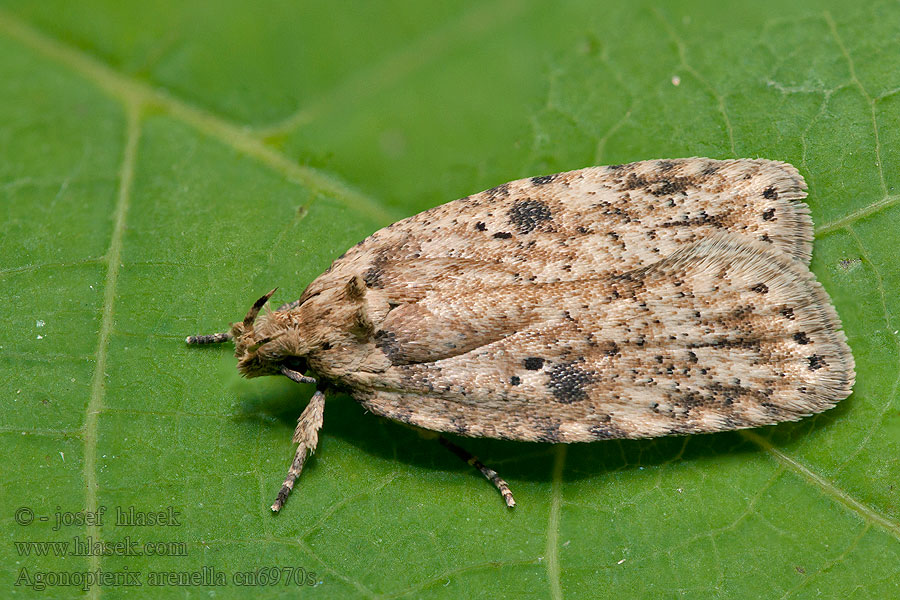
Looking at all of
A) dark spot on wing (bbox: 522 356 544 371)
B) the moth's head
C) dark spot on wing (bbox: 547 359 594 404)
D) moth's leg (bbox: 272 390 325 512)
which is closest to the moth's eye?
the moth's head

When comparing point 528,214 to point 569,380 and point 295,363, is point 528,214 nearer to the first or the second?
point 569,380

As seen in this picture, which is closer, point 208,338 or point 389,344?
point 389,344

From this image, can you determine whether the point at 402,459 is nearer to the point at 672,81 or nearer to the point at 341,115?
the point at 341,115

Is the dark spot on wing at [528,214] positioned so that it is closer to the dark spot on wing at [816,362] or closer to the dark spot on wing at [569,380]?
the dark spot on wing at [569,380]

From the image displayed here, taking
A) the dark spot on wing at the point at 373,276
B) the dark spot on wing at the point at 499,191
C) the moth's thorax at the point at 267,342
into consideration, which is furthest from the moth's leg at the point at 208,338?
the dark spot on wing at the point at 499,191

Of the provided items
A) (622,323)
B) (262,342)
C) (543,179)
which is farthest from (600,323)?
(262,342)

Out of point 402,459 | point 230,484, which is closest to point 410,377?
point 402,459

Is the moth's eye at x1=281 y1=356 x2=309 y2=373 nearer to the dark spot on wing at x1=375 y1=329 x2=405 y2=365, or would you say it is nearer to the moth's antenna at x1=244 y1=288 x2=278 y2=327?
the moth's antenna at x1=244 y1=288 x2=278 y2=327
